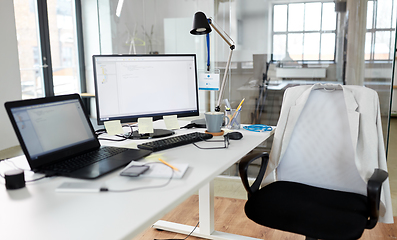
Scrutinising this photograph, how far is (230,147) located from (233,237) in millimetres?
838

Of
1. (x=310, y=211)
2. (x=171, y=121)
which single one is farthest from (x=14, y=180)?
(x=310, y=211)

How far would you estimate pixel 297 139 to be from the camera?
1.78 metres

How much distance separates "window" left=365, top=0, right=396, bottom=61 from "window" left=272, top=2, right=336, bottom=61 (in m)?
0.29

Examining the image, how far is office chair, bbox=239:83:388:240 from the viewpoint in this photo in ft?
4.81

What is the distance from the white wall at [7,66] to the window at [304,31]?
11.0 ft

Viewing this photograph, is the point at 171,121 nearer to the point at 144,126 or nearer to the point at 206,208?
the point at 144,126

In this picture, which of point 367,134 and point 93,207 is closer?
point 93,207

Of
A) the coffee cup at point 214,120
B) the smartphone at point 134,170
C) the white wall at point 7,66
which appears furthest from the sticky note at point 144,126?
the white wall at point 7,66

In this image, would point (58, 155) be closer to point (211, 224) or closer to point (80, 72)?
point (211, 224)

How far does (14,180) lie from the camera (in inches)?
42.8

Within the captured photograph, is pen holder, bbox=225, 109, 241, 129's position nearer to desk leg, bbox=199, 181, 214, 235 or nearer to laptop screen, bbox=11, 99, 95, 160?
desk leg, bbox=199, 181, 214, 235

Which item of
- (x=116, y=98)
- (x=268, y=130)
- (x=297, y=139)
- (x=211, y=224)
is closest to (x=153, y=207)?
(x=116, y=98)

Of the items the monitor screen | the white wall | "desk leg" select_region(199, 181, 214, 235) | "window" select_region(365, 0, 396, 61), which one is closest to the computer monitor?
the monitor screen

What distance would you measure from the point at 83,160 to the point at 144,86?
24.6 inches
